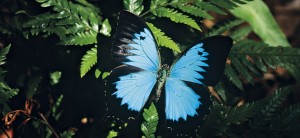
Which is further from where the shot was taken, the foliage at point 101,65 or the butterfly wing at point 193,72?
the foliage at point 101,65

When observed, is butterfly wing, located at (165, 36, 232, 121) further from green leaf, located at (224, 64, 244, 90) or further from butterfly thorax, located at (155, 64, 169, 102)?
green leaf, located at (224, 64, 244, 90)

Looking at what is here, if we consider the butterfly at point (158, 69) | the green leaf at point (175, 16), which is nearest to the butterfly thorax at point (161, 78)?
the butterfly at point (158, 69)

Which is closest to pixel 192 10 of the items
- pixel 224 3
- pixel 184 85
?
pixel 224 3

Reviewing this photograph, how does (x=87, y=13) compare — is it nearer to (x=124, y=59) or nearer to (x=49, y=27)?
(x=49, y=27)

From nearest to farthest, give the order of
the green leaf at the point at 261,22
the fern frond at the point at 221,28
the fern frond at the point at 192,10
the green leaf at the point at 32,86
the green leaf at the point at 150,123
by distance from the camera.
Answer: the green leaf at the point at 150,123 → the fern frond at the point at 192,10 → the green leaf at the point at 32,86 → the fern frond at the point at 221,28 → the green leaf at the point at 261,22

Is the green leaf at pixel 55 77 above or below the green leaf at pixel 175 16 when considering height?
below

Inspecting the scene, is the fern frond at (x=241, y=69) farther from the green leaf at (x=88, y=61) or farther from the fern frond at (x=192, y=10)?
the green leaf at (x=88, y=61)

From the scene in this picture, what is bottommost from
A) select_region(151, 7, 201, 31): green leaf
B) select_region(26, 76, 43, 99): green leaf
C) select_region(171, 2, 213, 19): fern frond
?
select_region(26, 76, 43, 99): green leaf

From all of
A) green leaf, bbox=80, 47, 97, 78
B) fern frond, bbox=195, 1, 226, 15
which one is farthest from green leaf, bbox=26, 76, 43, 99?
fern frond, bbox=195, 1, 226, 15
